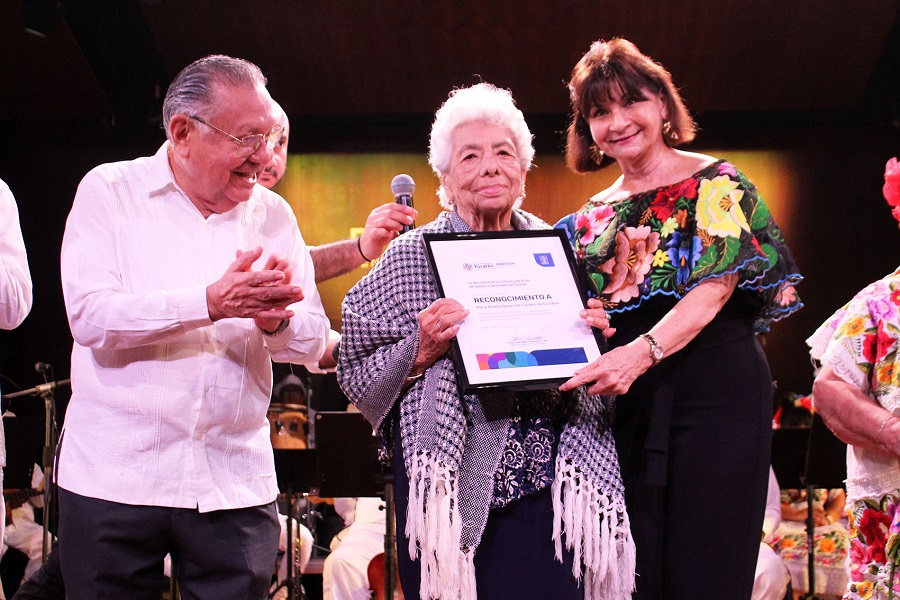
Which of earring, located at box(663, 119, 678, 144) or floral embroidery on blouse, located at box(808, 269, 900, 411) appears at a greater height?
earring, located at box(663, 119, 678, 144)

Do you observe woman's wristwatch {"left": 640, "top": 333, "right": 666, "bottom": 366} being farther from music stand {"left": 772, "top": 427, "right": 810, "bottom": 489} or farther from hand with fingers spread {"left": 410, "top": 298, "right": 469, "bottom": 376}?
music stand {"left": 772, "top": 427, "right": 810, "bottom": 489}

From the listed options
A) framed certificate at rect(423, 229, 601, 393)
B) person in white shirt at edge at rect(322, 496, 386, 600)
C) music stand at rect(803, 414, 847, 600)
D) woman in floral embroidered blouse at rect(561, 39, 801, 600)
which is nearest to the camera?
framed certificate at rect(423, 229, 601, 393)

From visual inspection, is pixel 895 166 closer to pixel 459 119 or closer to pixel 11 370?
pixel 459 119

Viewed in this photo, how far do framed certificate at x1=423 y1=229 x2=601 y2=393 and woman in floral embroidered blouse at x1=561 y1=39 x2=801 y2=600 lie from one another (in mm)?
68

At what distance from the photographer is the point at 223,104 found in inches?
78.7

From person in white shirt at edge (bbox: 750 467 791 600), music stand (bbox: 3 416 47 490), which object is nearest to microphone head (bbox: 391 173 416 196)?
person in white shirt at edge (bbox: 750 467 791 600)

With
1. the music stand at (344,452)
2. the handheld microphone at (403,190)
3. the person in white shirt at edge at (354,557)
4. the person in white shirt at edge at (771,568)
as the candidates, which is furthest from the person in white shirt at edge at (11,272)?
the person in white shirt at edge at (771,568)

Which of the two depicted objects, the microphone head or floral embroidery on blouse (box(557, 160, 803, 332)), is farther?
the microphone head

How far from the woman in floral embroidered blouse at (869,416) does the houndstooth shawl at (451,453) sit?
0.82m

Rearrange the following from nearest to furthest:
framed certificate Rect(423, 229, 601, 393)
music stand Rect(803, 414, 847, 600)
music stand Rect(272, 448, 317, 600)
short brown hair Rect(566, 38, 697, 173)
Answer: framed certificate Rect(423, 229, 601, 393)
short brown hair Rect(566, 38, 697, 173)
music stand Rect(803, 414, 847, 600)
music stand Rect(272, 448, 317, 600)

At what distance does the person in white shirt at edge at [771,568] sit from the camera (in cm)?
434

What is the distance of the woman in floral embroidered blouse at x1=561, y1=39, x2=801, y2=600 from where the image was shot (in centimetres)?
207

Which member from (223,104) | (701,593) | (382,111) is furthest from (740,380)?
(382,111)

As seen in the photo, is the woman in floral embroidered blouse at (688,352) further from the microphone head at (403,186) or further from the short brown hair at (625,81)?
the microphone head at (403,186)
